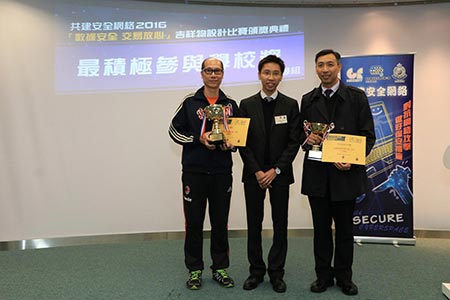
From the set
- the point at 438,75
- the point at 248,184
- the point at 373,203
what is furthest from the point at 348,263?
the point at 438,75

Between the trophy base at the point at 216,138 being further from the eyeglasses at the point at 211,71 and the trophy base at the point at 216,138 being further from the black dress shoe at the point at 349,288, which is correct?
the black dress shoe at the point at 349,288

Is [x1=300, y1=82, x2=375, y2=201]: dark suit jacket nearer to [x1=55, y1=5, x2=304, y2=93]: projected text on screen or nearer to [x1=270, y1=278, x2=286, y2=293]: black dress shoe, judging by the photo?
[x1=270, y1=278, x2=286, y2=293]: black dress shoe

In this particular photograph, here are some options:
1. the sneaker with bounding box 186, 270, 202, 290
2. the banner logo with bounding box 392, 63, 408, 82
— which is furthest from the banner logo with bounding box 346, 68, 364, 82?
the sneaker with bounding box 186, 270, 202, 290

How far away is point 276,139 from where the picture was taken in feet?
8.30

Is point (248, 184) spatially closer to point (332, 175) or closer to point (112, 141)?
point (332, 175)

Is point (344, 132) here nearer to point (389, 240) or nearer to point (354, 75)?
point (354, 75)

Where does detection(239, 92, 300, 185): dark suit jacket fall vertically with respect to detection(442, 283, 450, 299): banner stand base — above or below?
above

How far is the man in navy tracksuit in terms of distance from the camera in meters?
2.58

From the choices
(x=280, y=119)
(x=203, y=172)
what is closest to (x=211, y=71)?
(x=280, y=119)

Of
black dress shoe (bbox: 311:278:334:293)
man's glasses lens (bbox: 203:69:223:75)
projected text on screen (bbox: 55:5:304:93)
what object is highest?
projected text on screen (bbox: 55:5:304:93)

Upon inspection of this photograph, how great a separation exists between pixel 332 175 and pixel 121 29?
288cm

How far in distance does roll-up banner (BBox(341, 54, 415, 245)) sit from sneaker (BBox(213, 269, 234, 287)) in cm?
176

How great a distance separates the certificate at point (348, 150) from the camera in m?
2.36

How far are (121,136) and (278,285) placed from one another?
7.90ft
